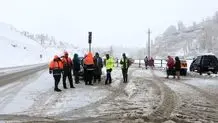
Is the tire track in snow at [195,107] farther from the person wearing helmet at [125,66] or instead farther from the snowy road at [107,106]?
the person wearing helmet at [125,66]

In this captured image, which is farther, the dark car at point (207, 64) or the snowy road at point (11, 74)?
the dark car at point (207, 64)

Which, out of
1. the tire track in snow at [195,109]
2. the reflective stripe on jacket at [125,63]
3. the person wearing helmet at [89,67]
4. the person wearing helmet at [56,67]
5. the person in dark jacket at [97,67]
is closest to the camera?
the tire track in snow at [195,109]

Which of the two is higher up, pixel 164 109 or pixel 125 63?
pixel 125 63

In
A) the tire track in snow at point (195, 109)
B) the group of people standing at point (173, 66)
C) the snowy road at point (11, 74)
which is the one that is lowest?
the tire track in snow at point (195, 109)

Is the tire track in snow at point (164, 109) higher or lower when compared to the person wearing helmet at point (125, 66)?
lower

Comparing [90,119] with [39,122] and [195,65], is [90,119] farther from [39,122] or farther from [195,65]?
[195,65]

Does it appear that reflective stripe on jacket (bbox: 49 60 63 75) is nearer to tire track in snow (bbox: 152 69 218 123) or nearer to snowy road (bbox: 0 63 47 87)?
snowy road (bbox: 0 63 47 87)

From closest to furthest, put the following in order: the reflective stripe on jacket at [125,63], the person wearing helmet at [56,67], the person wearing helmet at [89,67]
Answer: the person wearing helmet at [56,67], the person wearing helmet at [89,67], the reflective stripe on jacket at [125,63]

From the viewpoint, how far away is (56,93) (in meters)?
18.9

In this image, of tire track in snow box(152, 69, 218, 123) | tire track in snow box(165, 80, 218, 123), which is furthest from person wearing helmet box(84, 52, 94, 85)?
tire track in snow box(165, 80, 218, 123)

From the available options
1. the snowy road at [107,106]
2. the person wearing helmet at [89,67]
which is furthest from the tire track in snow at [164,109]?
the person wearing helmet at [89,67]

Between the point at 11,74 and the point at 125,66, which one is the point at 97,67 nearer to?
the point at 125,66

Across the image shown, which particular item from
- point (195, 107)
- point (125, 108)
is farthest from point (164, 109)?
point (195, 107)

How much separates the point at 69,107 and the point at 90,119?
102 inches
